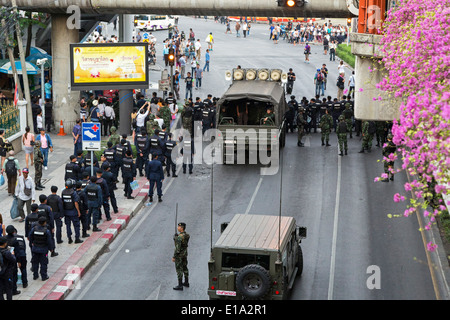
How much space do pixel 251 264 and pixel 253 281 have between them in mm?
352

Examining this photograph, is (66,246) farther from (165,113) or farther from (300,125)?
(300,125)

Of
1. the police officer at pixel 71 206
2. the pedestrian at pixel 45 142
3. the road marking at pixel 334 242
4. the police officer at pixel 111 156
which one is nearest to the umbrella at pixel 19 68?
the pedestrian at pixel 45 142

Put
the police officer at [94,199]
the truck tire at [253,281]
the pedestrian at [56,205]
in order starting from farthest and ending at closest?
the police officer at [94,199], the pedestrian at [56,205], the truck tire at [253,281]

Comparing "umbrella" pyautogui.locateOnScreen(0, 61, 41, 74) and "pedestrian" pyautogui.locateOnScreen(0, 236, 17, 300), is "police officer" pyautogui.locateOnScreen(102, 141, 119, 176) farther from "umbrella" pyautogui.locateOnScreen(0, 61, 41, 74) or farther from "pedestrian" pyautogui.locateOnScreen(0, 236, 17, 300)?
"umbrella" pyautogui.locateOnScreen(0, 61, 41, 74)

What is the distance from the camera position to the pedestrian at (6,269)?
17391 millimetres

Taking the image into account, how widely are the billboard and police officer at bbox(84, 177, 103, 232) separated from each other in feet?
34.2

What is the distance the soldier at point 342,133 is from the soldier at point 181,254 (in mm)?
12962

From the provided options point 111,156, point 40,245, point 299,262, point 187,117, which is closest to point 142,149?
point 111,156

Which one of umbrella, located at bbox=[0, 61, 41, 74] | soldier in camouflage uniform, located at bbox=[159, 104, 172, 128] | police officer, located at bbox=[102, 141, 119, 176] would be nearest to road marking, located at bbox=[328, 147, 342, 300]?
police officer, located at bbox=[102, 141, 119, 176]

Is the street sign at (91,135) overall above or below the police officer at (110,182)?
above

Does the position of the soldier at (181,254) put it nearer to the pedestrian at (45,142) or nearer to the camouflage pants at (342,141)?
the pedestrian at (45,142)

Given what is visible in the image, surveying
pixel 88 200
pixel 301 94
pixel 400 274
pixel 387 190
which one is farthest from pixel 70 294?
pixel 301 94

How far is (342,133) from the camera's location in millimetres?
30625

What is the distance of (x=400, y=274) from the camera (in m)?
20.1
